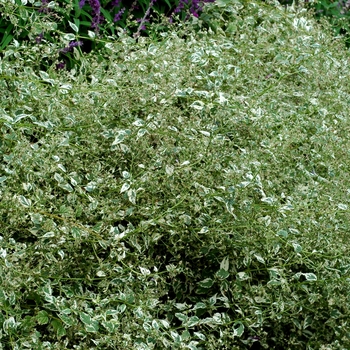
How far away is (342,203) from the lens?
3.01 meters

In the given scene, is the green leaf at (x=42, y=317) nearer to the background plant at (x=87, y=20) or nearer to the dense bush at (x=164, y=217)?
the dense bush at (x=164, y=217)

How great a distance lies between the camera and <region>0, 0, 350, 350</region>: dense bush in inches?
103

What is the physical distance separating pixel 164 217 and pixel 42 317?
60cm

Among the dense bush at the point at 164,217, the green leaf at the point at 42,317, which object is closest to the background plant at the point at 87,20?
the dense bush at the point at 164,217

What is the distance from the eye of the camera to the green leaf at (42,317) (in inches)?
99.3

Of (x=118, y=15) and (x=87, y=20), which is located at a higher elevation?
(x=118, y=15)

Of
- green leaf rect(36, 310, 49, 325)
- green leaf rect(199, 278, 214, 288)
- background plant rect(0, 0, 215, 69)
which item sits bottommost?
green leaf rect(36, 310, 49, 325)

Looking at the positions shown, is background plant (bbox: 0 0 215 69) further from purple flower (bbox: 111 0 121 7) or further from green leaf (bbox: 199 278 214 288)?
green leaf (bbox: 199 278 214 288)

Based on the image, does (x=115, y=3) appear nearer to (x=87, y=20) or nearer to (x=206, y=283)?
(x=87, y=20)

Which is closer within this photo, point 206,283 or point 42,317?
point 42,317

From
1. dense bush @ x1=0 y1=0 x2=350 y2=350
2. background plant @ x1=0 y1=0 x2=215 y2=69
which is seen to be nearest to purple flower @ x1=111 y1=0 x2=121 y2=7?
background plant @ x1=0 y1=0 x2=215 y2=69

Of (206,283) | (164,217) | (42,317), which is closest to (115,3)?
(164,217)

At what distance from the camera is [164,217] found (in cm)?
287

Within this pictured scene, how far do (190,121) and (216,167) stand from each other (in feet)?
1.00
